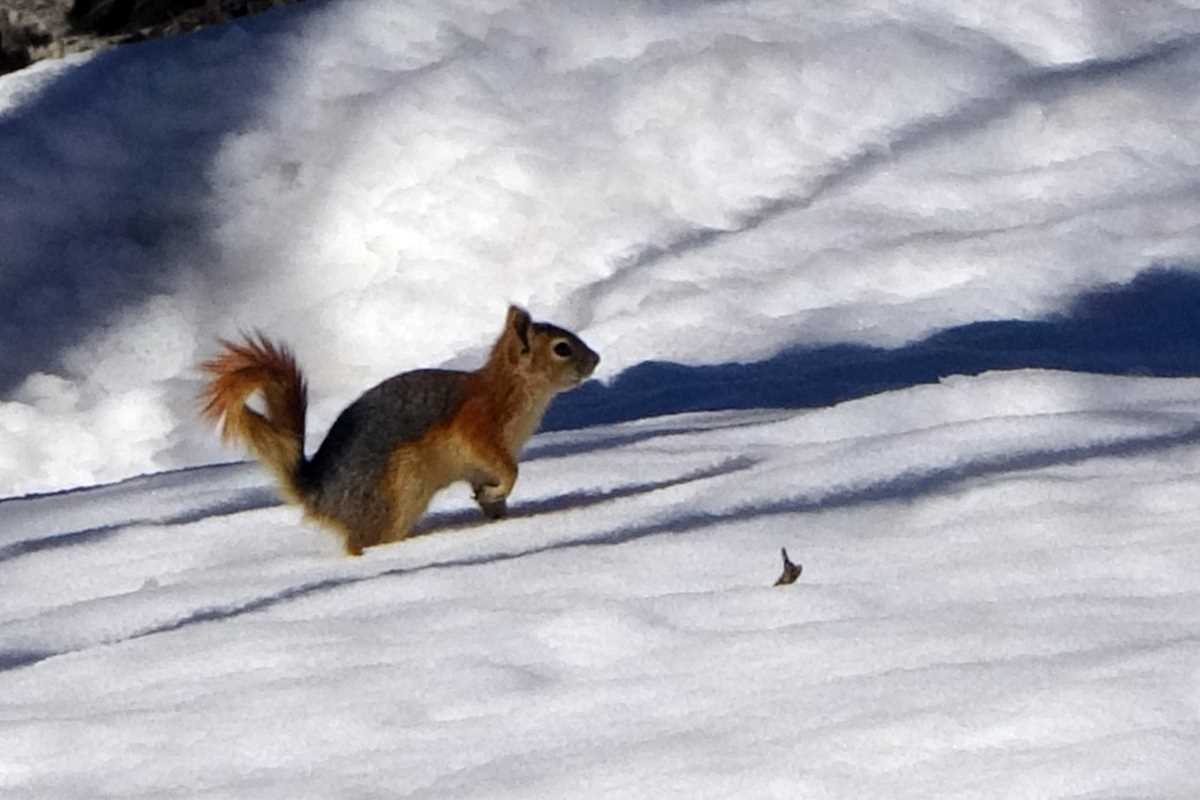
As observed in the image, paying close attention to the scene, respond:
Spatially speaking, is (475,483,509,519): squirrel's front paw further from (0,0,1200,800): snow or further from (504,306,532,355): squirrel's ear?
(504,306,532,355): squirrel's ear

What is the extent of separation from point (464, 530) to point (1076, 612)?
1360 mm

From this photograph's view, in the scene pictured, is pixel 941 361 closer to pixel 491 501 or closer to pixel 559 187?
pixel 491 501

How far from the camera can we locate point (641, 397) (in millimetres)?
5559

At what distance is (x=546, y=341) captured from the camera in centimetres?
415

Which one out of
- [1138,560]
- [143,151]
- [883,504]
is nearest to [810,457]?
[883,504]

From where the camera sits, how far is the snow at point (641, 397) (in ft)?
9.37

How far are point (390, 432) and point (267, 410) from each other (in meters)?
0.25

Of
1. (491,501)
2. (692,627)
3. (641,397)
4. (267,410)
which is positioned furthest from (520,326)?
(641,397)

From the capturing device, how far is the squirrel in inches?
159

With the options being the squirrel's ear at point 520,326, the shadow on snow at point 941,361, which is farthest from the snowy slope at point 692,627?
the shadow on snow at point 941,361

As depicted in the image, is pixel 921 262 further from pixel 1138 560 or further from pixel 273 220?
pixel 1138 560

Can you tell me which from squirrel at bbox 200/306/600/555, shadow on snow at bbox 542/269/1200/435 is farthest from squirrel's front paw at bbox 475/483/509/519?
shadow on snow at bbox 542/269/1200/435

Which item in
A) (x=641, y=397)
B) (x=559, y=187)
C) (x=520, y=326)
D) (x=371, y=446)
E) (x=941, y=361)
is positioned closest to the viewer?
(x=371, y=446)

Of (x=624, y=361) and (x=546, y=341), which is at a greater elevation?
(x=546, y=341)
